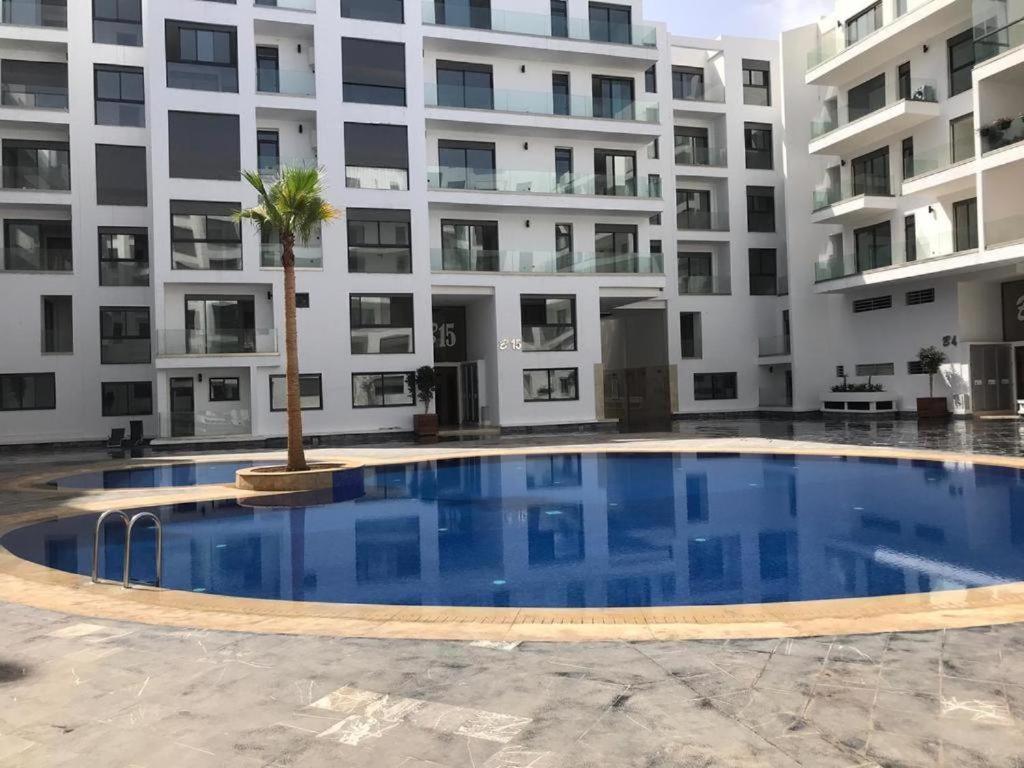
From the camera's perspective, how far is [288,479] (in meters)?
13.7

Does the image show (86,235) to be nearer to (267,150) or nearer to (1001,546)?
(267,150)

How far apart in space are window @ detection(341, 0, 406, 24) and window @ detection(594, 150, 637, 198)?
8.94 meters

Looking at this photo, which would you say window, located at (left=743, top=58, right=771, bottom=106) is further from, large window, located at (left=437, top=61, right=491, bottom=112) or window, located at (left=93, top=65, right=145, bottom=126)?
window, located at (left=93, top=65, right=145, bottom=126)

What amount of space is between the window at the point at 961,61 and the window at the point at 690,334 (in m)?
13.0

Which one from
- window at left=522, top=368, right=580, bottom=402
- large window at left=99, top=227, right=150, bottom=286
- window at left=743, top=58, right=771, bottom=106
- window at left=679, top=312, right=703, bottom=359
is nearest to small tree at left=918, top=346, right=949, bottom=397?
window at left=679, top=312, right=703, bottom=359

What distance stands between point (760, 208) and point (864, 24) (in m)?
8.95

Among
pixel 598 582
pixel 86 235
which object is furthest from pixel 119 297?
pixel 598 582

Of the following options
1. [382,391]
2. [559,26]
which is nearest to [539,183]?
[559,26]

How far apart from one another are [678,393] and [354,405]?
15221 mm

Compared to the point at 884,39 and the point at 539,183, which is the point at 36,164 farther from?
the point at 884,39

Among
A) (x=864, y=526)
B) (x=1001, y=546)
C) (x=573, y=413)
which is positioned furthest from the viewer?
(x=573, y=413)

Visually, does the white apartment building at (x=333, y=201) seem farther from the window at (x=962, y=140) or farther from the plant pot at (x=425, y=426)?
the window at (x=962, y=140)

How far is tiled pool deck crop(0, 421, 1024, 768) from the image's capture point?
333cm

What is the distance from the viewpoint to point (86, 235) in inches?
1061
